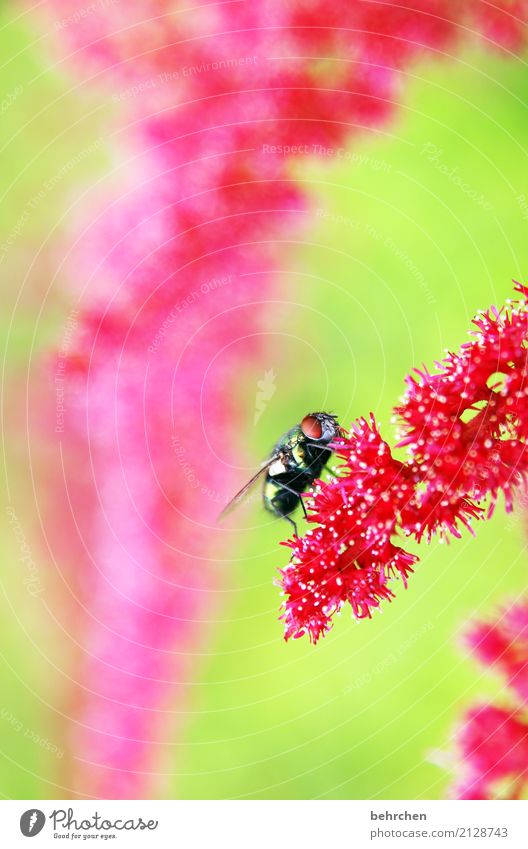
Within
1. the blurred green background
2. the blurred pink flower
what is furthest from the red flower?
the blurred pink flower

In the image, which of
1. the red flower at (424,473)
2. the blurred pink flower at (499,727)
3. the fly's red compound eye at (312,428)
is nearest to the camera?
the red flower at (424,473)

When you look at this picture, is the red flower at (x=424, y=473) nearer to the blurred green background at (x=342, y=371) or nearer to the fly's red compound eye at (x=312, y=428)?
the fly's red compound eye at (x=312, y=428)

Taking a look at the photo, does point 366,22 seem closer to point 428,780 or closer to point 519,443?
point 519,443

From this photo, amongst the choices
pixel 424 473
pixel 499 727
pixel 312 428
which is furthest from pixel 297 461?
pixel 499 727

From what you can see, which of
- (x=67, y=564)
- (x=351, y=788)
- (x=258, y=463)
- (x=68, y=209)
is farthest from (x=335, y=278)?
(x=351, y=788)

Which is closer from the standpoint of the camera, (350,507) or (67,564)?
(350,507)

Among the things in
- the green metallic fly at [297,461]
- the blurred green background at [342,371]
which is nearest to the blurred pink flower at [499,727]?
the blurred green background at [342,371]

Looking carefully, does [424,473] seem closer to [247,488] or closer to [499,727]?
[247,488]
